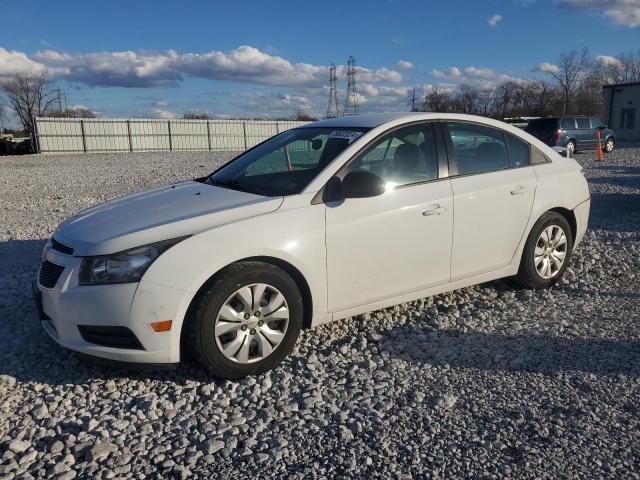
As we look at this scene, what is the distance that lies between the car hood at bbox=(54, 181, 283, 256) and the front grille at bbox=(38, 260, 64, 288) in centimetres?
17

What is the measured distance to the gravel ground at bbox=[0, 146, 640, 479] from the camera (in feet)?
8.89

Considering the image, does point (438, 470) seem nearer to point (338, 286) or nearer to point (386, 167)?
point (338, 286)

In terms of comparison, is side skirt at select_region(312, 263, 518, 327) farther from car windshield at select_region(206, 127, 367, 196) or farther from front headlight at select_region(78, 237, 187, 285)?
front headlight at select_region(78, 237, 187, 285)

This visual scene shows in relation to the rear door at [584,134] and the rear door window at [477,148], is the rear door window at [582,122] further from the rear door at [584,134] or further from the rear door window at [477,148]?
the rear door window at [477,148]

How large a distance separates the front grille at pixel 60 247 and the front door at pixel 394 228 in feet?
5.50

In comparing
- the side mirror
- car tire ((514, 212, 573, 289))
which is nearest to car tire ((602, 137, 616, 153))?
car tire ((514, 212, 573, 289))

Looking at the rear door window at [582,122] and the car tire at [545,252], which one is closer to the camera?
the car tire at [545,252]

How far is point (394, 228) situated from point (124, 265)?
188 cm

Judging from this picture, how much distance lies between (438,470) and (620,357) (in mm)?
1951

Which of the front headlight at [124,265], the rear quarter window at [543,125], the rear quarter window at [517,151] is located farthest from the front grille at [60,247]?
the rear quarter window at [543,125]

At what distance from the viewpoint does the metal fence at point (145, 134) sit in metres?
37.5

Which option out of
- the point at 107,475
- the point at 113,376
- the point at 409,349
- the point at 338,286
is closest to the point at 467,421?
the point at 409,349

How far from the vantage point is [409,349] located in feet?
13.2

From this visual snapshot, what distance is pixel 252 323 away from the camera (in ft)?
11.4
